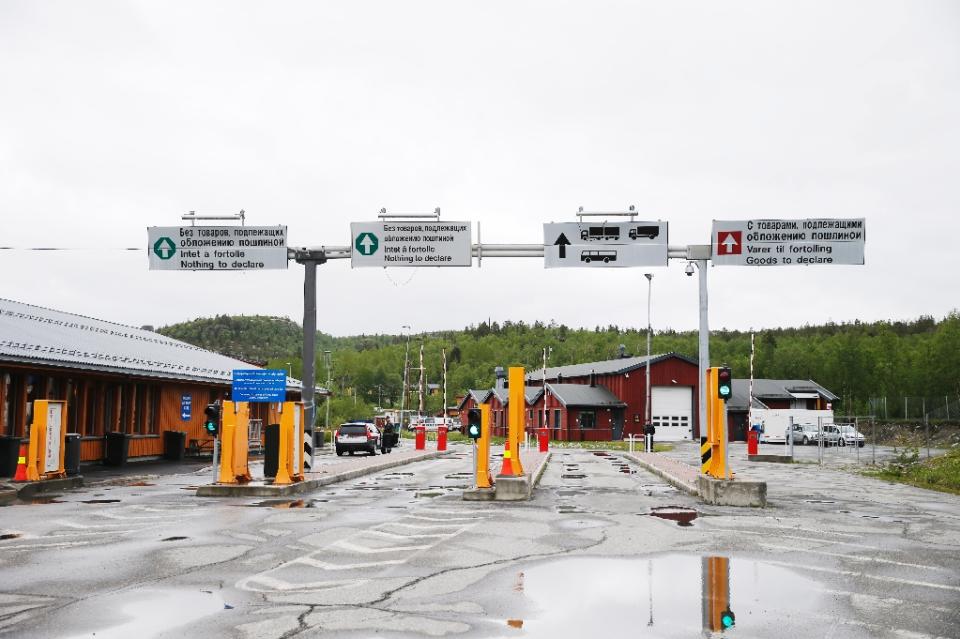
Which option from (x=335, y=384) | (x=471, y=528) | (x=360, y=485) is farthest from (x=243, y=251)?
(x=335, y=384)

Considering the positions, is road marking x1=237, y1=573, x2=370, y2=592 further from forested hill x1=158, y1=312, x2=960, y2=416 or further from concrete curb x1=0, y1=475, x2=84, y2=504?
forested hill x1=158, y1=312, x2=960, y2=416

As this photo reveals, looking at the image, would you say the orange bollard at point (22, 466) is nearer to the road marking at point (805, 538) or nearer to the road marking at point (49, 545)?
the road marking at point (49, 545)

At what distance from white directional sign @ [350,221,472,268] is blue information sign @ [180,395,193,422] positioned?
1572 centimetres

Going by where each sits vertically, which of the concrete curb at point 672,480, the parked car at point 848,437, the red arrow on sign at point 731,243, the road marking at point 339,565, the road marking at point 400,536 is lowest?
the parked car at point 848,437

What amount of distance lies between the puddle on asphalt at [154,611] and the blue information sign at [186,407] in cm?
2784

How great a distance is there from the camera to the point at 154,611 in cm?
726

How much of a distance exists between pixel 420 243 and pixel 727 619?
16350mm

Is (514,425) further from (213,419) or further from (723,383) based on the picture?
(213,419)

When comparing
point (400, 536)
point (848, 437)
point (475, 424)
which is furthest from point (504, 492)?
point (848, 437)

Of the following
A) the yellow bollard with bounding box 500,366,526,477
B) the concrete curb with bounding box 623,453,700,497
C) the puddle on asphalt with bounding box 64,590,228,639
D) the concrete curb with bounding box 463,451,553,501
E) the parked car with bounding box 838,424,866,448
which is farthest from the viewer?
the parked car with bounding box 838,424,866,448

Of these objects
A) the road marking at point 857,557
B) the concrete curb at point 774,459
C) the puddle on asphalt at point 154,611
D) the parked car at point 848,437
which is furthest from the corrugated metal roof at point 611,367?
the puddle on asphalt at point 154,611

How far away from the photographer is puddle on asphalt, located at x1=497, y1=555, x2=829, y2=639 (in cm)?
684

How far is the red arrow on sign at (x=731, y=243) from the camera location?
21.1m

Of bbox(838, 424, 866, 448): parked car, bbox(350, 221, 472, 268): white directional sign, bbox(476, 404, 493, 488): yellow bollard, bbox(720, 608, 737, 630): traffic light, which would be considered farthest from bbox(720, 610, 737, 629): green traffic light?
bbox(838, 424, 866, 448): parked car
